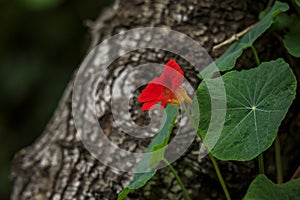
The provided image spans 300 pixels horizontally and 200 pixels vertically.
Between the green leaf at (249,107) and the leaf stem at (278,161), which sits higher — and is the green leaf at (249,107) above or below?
above

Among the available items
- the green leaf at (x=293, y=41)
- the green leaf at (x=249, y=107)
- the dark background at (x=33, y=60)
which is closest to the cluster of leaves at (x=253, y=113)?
the green leaf at (x=249, y=107)

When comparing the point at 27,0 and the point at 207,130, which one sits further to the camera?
the point at 27,0

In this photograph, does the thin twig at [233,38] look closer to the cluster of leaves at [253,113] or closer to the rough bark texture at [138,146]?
the rough bark texture at [138,146]

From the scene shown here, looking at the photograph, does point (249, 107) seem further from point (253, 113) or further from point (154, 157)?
point (154, 157)

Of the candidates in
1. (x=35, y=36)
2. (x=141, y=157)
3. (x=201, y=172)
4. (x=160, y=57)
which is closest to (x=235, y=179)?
(x=201, y=172)

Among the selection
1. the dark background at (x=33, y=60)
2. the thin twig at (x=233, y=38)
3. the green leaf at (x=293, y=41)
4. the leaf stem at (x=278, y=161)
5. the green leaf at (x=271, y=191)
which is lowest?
the dark background at (x=33, y=60)

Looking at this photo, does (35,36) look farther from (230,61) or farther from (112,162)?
(230,61)
